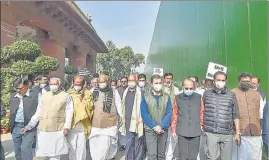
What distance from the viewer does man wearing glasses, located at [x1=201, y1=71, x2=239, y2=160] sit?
4301 millimetres

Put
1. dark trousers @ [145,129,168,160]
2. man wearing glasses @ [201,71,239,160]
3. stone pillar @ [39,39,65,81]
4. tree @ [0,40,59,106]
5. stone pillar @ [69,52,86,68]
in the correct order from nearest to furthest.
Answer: man wearing glasses @ [201,71,239,160]
dark trousers @ [145,129,168,160]
tree @ [0,40,59,106]
stone pillar @ [39,39,65,81]
stone pillar @ [69,52,86,68]

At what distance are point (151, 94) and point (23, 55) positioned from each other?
5.14 m

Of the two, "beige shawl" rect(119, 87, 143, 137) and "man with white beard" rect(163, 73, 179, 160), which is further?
"man with white beard" rect(163, 73, 179, 160)

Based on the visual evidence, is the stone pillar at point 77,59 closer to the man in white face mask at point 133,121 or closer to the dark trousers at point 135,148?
the man in white face mask at point 133,121

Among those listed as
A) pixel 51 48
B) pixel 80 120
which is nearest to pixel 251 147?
pixel 80 120

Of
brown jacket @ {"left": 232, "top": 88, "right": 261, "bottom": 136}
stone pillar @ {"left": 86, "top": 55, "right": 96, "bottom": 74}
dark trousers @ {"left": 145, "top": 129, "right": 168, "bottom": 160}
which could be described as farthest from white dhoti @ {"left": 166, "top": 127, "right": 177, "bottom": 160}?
stone pillar @ {"left": 86, "top": 55, "right": 96, "bottom": 74}

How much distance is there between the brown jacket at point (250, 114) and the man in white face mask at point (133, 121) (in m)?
1.65

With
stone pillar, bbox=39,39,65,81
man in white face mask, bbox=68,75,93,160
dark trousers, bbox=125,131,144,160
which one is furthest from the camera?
stone pillar, bbox=39,39,65,81

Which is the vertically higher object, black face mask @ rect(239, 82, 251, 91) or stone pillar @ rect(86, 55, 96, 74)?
stone pillar @ rect(86, 55, 96, 74)

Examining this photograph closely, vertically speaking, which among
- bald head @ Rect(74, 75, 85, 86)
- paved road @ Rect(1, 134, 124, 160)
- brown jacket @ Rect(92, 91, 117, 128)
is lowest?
paved road @ Rect(1, 134, 124, 160)

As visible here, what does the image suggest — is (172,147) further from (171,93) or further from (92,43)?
(92,43)

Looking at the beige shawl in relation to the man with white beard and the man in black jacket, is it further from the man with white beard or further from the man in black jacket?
the man in black jacket

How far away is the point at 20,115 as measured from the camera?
478cm

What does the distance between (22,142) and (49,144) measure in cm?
47
